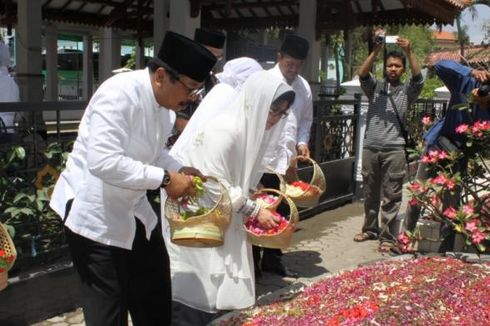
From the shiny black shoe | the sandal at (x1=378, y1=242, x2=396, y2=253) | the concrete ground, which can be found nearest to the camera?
the concrete ground

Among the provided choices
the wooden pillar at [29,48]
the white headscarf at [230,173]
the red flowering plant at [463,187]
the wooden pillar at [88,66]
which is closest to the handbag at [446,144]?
the red flowering plant at [463,187]

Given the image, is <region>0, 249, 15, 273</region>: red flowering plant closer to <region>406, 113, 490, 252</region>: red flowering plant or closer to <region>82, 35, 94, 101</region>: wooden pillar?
<region>406, 113, 490, 252</region>: red flowering plant

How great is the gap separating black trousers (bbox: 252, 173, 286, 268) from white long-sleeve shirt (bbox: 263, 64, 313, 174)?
0.15 meters

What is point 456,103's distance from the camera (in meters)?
4.47

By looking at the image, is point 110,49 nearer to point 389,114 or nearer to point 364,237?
point 364,237

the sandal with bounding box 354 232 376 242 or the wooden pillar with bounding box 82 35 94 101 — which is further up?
the wooden pillar with bounding box 82 35 94 101

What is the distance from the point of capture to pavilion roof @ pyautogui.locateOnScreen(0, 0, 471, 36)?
369 inches

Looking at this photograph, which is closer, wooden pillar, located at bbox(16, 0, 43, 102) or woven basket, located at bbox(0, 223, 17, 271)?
woven basket, located at bbox(0, 223, 17, 271)

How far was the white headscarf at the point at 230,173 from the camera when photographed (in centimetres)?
303

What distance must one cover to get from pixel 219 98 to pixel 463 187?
73.9 inches

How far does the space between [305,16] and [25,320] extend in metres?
7.42

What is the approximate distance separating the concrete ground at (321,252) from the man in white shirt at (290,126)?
0.14 metres

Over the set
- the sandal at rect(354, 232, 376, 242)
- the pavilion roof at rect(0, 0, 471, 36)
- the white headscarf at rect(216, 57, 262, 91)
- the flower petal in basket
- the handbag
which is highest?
the pavilion roof at rect(0, 0, 471, 36)

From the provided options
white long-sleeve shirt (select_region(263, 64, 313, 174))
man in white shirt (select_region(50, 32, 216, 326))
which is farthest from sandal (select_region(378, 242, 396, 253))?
man in white shirt (select_region(50, 32, 216, 326))
